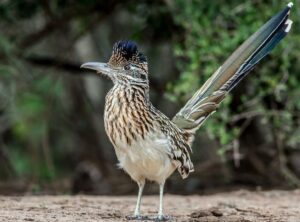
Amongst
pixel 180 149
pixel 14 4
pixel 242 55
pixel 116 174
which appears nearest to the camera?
pixel 180 149

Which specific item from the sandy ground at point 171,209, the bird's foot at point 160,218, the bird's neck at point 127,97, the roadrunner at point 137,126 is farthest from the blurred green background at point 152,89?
the bird's neck at point 127,97

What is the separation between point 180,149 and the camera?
22.2 ft

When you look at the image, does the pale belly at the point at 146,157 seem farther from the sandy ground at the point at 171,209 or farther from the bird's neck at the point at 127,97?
the sandy ground at the point at 171,209

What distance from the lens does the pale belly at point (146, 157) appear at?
6.33m

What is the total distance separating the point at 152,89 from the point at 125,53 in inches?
200

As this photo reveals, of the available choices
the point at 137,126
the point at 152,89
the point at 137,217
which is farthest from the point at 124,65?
the point at 152,89

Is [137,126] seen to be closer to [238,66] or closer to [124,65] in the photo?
[124,65]

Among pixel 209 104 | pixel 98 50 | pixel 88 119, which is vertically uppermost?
pixel 98 50

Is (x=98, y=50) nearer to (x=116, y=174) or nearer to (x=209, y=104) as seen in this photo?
(x=116, y=174)

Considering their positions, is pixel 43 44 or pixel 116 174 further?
pixel 43 44

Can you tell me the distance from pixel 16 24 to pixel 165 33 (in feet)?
6.06

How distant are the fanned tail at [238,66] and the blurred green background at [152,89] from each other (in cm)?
140

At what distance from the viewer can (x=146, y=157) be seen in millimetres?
6355

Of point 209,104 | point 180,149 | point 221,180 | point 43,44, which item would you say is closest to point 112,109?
point 180,149
